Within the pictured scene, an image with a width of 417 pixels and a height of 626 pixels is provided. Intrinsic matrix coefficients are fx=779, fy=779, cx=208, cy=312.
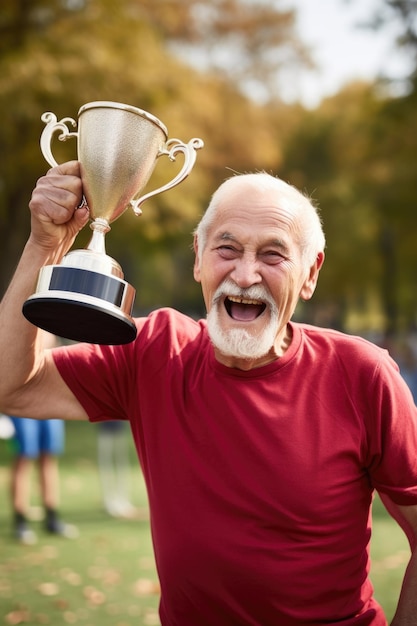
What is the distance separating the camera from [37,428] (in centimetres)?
794

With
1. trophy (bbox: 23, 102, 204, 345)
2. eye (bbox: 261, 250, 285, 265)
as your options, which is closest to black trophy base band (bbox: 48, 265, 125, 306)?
trophy (bbox: 23, 102, 204, 345)

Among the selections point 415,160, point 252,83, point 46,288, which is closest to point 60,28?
point 415,160

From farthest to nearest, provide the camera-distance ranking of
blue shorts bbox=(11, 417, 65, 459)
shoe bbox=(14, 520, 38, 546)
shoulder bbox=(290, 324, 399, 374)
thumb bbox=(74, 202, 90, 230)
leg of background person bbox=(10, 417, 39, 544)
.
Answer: blue shorts bbox=(11, 417, 65, 459), leg of background person bbox=(10, 417, 39, 544), shoe bbox=(14, 520, 38, 546), thumb bbox=(74, 202, 90, 230), shoulder bbox=(290, 324, 399, 374)

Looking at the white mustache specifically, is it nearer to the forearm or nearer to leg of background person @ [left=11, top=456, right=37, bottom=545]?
the forearm

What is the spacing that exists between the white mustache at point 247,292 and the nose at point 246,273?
16 mm

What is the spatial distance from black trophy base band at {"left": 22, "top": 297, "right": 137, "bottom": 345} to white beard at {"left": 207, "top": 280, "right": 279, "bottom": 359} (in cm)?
27

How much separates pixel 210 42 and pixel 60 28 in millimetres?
9103

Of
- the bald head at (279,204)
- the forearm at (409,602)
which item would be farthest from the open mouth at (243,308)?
the forearm at (409,602)

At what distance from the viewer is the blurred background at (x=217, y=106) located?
14.6 meters

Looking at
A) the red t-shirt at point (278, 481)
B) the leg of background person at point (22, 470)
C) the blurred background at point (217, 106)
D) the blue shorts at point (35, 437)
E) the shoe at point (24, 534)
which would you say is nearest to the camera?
the red t-shirt at point (278, 481)

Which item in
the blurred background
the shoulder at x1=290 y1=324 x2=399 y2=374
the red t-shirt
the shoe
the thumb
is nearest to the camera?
the red t-shirt

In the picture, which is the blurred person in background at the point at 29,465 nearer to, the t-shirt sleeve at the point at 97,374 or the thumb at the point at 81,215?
the t-shirt sleeve at the point at 97,374

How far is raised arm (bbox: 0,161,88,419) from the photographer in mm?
2576

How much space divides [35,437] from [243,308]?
5.75 m
